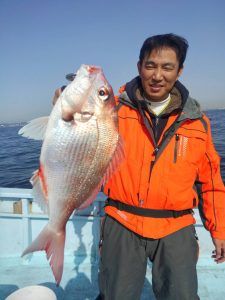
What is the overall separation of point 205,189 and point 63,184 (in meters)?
1.60

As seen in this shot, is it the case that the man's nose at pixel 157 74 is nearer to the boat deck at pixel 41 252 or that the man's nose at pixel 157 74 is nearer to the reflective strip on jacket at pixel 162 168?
the reflective strip on jacket at pixel 162 168

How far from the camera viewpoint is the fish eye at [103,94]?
2.15 meters

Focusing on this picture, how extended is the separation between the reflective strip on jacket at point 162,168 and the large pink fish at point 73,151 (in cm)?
59

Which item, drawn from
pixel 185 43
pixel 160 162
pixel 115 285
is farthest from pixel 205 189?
pixel 185 43

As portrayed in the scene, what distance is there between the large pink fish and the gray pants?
745 millimetres

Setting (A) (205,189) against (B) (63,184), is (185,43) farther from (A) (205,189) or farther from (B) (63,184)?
(B) (63,184)

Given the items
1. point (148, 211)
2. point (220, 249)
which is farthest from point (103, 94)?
point (220, 249)

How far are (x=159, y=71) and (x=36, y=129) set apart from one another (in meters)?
1.31

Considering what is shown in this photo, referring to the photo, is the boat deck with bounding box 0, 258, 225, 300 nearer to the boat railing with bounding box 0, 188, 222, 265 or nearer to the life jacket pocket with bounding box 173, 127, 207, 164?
the boat railing with bounding box 0, 188, 222, 265

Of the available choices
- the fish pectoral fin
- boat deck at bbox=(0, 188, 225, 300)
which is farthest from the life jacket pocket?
boat deck at bbox=(0, 188, 225, 300)

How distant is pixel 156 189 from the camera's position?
2.72 meters

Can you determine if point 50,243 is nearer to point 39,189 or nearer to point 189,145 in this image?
point 39,189

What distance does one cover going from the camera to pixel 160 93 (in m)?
2.85

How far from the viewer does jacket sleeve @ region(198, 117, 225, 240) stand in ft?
9.71
